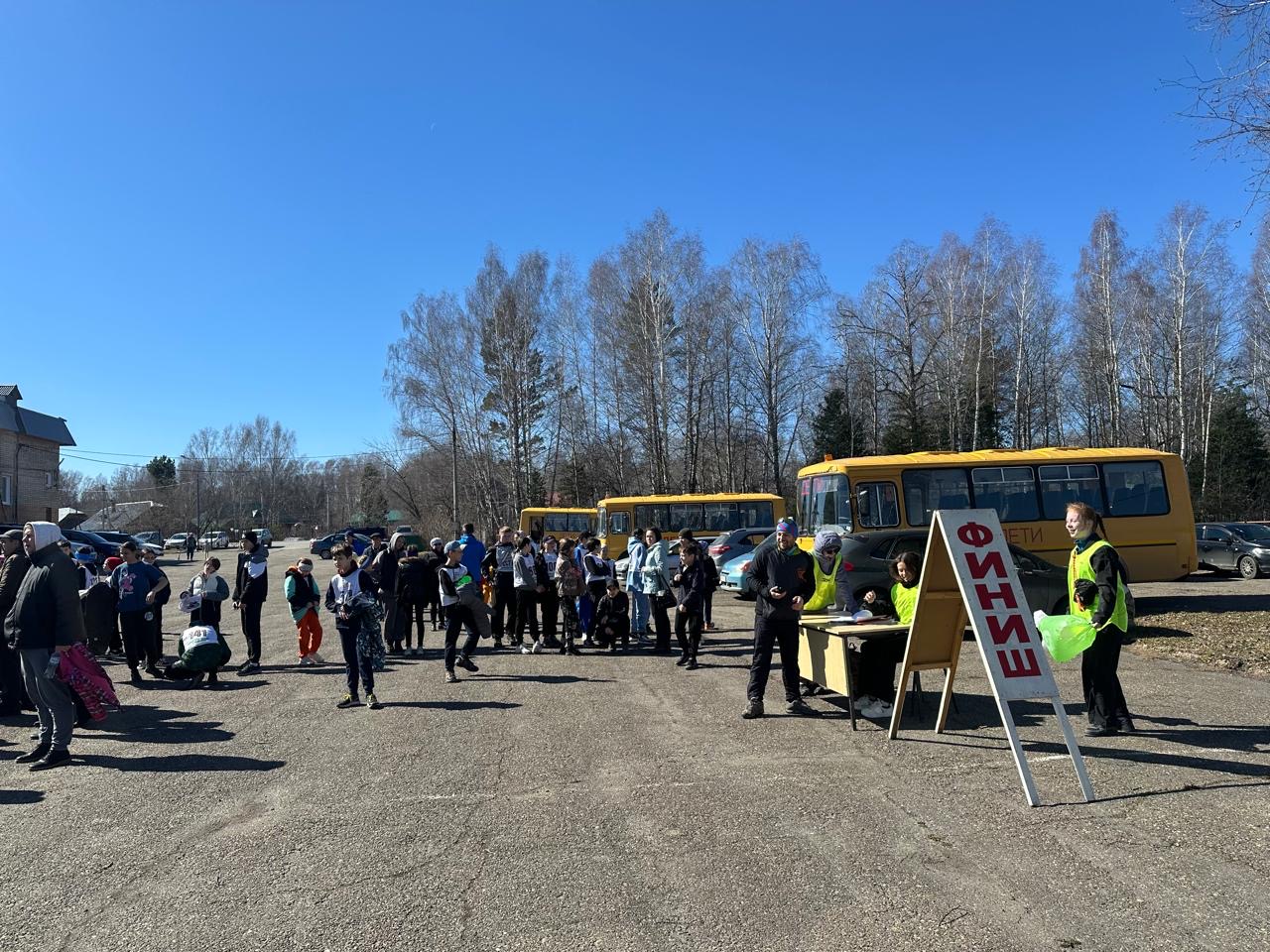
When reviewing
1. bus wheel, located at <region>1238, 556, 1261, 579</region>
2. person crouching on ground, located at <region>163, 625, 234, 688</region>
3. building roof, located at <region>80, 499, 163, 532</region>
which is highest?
building roof, located at <region>80, 499, 163, 532</region>

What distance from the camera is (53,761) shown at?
675 centimetres

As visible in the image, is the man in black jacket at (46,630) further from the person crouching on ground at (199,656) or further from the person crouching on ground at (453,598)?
the person crouching on ground at (453,598)

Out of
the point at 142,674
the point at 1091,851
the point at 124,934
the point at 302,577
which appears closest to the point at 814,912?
the point at 1091,851

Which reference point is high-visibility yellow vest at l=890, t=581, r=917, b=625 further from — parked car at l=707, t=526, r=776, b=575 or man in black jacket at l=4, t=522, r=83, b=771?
parked car at l=707, t=526, r=776, b=575

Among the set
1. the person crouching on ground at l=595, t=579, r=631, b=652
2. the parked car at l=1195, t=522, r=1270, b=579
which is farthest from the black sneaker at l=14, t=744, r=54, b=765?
the parked car at l=1195, t=522, r=1270, b=579

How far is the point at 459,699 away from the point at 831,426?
1605 inches

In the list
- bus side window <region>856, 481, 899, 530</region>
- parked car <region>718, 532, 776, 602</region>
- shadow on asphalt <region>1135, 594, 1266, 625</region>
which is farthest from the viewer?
parked car <region>718, 532, 776, 602</region>

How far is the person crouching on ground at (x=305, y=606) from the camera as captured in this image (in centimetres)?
1112

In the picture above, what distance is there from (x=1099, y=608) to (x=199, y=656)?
10024 mm

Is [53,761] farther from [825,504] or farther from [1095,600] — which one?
[825,504]

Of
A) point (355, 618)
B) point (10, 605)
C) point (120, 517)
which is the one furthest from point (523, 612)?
point (120, 517)

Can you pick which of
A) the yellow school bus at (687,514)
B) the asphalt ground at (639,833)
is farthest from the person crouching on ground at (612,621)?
the yellow school bus at (687,514)

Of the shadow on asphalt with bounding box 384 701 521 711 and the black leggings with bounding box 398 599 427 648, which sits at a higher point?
the black leggings with bounding box 398 599 427 648

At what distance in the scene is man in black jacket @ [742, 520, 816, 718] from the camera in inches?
305
